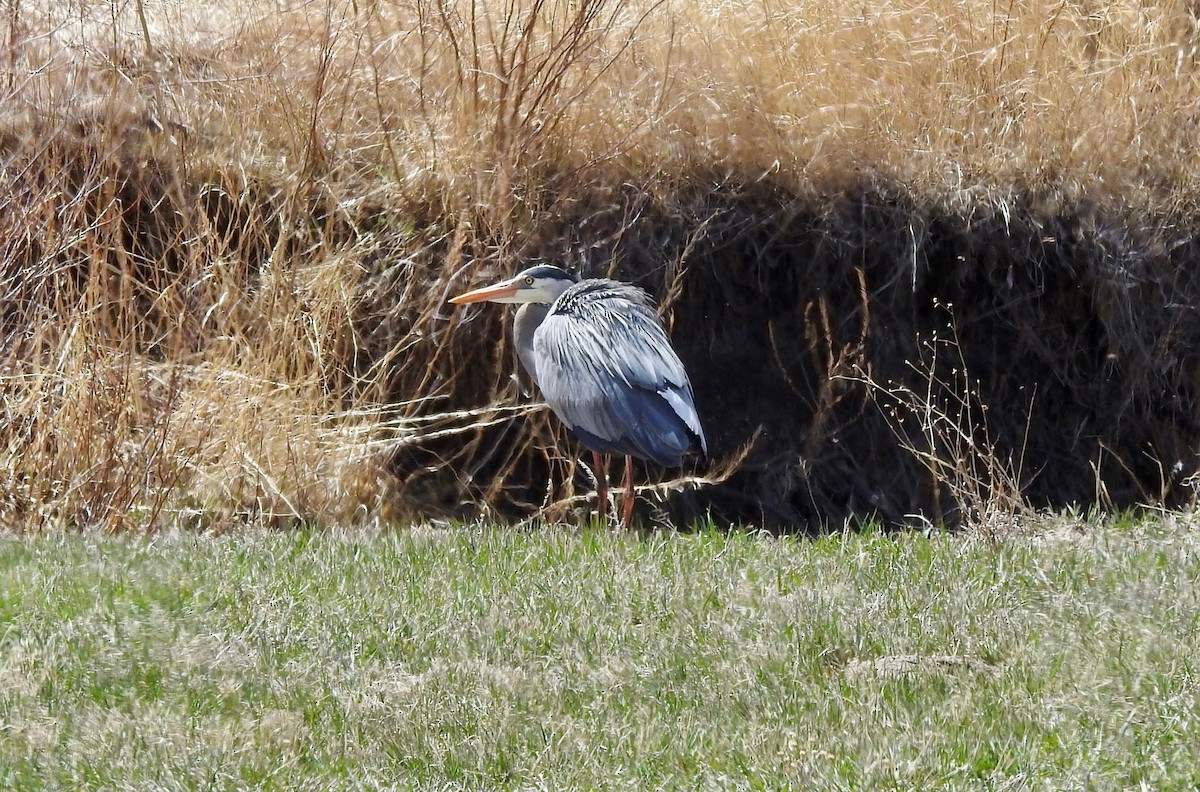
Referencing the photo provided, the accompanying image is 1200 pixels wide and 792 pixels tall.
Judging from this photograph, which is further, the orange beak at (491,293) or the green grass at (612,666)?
the orange beak at (491,293)

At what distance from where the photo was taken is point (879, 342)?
7727 mm

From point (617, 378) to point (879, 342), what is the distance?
6.99 feet

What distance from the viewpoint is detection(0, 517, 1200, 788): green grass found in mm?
3234

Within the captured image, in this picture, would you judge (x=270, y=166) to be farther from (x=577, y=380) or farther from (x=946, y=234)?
(x=946, y=234)

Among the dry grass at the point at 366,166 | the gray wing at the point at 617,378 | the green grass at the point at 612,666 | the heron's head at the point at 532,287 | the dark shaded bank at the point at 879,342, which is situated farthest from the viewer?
the dark shaded bank at the point at 879,342

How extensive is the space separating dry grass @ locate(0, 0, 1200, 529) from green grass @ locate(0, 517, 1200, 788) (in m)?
1.63

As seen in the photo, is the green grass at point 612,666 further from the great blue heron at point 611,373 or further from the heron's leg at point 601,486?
the heron's leg at point 601,486

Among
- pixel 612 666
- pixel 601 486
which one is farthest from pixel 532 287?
pixel 612 666

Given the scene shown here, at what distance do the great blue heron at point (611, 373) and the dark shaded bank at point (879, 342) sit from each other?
87 cm

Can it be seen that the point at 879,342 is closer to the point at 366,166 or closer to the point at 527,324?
the point at 527,324

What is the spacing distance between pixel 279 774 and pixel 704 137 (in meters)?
5.17

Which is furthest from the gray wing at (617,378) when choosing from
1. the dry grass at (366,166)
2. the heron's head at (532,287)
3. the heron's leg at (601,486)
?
the dry grass at (366,166)

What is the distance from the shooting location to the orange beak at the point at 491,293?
6656 mm

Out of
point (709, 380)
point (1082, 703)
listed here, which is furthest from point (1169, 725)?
point (709, 380)
